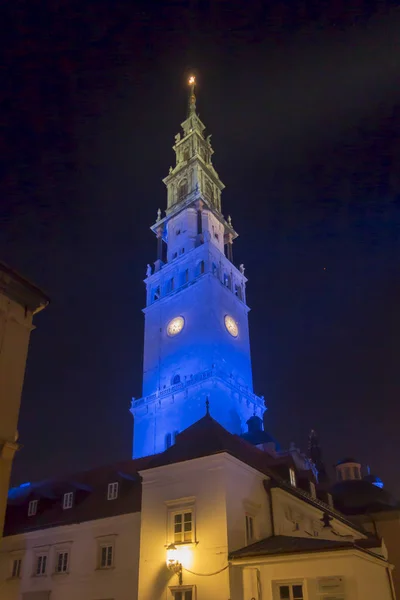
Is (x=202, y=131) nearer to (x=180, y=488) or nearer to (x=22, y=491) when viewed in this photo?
(x=22, y=491)

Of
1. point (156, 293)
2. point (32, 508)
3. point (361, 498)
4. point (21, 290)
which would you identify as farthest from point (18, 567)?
point (156, 293)

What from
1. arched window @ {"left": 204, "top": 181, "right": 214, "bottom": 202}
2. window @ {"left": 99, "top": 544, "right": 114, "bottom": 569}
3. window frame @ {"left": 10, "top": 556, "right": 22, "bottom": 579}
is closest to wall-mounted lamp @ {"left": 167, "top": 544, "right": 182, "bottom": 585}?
window @ {"left": 99, "top": 544, "right": 114, "bottom": 569}

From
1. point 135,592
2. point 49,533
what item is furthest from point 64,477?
point 135,592

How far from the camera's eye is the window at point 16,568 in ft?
99.7

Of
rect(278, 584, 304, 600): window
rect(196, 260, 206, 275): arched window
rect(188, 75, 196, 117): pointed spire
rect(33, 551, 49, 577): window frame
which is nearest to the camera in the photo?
rect(278, 584, 304, 600): window

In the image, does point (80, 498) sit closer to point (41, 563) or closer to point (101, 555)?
point (41, 563)

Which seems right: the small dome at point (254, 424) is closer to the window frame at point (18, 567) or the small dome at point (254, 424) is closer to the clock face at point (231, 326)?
the clock face at point (231, 326)

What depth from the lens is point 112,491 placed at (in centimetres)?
3030

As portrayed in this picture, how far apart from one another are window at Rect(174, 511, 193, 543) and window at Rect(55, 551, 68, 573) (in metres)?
9.08

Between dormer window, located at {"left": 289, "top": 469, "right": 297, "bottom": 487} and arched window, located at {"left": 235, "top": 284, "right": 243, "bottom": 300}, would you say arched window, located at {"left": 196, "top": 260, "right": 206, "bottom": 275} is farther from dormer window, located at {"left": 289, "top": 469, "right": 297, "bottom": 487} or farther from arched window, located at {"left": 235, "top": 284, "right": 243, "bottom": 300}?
dormer window, located at {"left": 289, "top": 469, "right": 297, "bottom": 487}

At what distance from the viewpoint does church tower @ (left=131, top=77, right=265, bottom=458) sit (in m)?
51.1

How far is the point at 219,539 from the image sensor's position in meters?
21.7

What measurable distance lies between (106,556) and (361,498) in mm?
26857

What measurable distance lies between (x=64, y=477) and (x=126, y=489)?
367 inches
